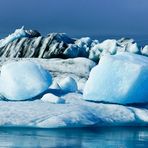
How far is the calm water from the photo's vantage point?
11617 mm

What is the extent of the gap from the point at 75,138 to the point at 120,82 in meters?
3.40

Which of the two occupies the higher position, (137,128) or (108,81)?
(108,81)

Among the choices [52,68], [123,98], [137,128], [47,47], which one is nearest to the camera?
[137,128]

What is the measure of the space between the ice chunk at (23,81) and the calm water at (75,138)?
8.02 ft

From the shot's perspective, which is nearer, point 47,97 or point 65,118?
point 65,118

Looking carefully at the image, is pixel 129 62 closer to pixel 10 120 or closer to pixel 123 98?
pixel 123 98

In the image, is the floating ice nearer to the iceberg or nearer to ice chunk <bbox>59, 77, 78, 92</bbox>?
ice chunk <bbox>59, 77, 78, 92</bbox>

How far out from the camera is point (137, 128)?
14.5m

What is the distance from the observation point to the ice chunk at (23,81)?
51.6 ft

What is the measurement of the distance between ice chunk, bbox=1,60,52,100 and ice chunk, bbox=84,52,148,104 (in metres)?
1.29

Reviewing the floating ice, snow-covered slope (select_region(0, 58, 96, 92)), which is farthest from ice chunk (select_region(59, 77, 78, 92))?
the floating ice

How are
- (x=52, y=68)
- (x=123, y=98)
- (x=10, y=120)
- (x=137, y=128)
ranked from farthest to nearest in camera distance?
(x=52, y=68) → (x=123, y=98) → (x=137, y=128) → (x=10, y=120)

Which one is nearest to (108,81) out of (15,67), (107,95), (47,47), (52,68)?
(107,95)

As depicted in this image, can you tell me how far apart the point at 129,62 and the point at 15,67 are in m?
3.25
